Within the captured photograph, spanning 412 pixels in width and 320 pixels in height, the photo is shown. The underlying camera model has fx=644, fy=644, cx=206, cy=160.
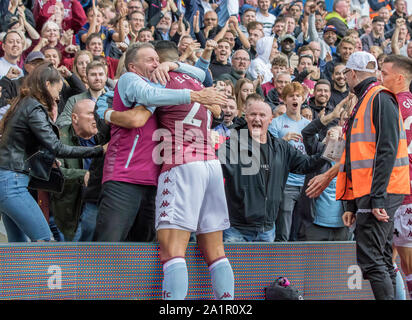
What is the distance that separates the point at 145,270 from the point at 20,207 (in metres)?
1.09

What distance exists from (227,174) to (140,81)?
4.91ft

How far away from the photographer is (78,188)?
19.4 ft

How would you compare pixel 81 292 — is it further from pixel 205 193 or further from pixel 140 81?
pixel 140 81

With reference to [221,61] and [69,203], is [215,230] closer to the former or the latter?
[69,203]

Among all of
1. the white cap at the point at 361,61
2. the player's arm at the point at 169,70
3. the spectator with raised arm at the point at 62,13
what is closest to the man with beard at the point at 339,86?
the spectator with raised arm at the point at 62,13

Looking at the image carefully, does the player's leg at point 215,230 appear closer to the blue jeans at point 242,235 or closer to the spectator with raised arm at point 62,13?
the blue jeans at point 242,235

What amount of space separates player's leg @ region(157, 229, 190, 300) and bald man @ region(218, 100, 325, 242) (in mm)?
1236

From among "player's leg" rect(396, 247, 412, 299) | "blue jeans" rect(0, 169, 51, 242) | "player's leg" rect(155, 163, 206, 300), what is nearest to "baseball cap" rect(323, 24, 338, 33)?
"player's leg" rect(396, 247, 412, 299)

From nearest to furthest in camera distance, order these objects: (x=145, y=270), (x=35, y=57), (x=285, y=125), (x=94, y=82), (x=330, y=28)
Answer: (x=145, y=270), (x=94, y=82), (x=285, y=125), (x=35, y=57), (x=330, y=28)

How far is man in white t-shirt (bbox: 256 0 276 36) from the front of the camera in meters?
13.5

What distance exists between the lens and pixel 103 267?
4973 millimetres

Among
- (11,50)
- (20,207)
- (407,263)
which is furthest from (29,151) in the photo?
(11,50)

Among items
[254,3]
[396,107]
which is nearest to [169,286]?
[396,107]

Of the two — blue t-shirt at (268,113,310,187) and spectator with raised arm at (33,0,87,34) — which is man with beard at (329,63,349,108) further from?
spectator with raised arm at (33,0,87,34)
